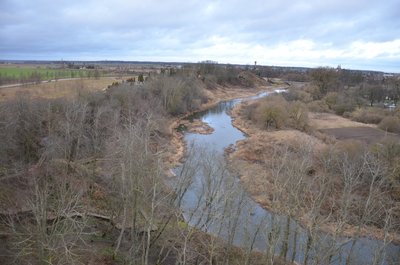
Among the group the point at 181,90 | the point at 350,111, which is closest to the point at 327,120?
the point at 350,111

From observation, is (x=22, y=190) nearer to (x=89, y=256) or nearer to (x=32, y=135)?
(x=89, y=256)

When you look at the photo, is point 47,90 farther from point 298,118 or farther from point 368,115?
point 368,115

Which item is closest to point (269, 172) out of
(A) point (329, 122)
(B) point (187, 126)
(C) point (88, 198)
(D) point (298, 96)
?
(C) point (88, 198)

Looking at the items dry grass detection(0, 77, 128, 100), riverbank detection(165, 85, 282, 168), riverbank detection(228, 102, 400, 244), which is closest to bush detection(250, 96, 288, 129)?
riverbank detection(228, 102, 400, 244)

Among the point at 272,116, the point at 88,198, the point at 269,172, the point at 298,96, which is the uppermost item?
the point at 298,96

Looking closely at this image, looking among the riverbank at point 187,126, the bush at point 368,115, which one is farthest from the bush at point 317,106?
the riverbank at point 187,126

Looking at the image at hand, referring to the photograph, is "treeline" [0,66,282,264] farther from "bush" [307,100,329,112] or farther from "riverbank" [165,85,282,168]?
"bush" [307,100,329,112]
